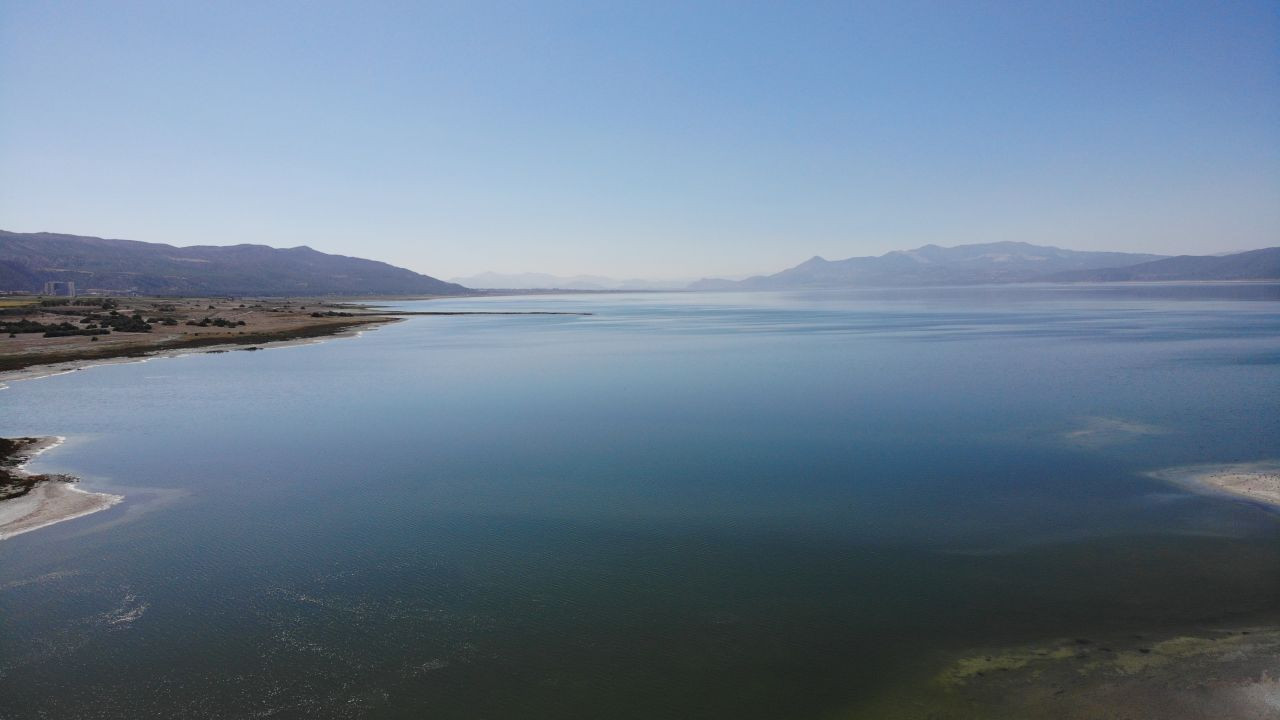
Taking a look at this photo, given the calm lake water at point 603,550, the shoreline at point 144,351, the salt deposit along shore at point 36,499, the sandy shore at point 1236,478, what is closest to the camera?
the calm lake water at point 603,550

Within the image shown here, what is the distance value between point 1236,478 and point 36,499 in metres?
24.0

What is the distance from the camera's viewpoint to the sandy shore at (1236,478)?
13.2 metres

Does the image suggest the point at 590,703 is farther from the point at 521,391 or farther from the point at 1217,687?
the point at 521,391

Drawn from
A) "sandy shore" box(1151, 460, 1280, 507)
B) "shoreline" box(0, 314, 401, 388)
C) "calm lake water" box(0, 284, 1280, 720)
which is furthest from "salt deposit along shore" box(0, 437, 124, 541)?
"sandy shore" box(1151, 460, 1280, 507)

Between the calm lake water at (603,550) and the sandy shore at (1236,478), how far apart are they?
68 centimetres

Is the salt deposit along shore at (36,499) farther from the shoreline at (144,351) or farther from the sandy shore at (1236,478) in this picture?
the sandy shore at (1236,478)

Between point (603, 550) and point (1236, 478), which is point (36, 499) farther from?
point (1236, 478)

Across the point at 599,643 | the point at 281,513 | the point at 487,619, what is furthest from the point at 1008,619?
the point at 281,513

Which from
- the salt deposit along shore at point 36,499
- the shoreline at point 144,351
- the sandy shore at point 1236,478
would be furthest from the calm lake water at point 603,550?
the shoreline at point 144,351

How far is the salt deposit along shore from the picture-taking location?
40.0 ft

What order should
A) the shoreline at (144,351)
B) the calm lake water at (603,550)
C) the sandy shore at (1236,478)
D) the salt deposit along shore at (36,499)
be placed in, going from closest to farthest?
the calm lake water at (603,550)
the salt deposit along shore at (36,499)
the sandy shore at (1236,478)
the shoreline at (144,351)

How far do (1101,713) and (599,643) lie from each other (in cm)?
533

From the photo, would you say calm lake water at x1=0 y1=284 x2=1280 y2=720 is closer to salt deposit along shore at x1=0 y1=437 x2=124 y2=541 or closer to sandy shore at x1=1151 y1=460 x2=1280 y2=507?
salt deposit along shore at x1=0 y1=437 x2=124 y2=541

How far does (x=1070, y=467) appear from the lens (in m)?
15.5
